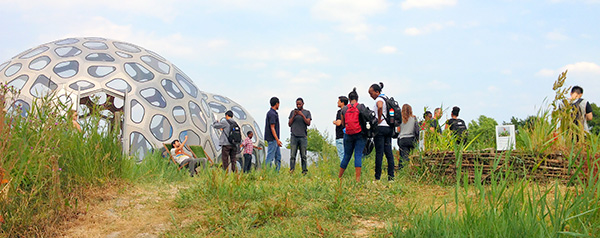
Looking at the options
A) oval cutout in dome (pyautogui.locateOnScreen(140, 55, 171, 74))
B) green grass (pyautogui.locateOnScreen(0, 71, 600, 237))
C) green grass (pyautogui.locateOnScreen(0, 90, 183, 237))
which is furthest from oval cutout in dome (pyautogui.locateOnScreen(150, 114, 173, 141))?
green grass (pyautogui.locateOnScreen(0, 71, 600, 237))

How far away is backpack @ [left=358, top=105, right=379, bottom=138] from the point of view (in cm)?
646

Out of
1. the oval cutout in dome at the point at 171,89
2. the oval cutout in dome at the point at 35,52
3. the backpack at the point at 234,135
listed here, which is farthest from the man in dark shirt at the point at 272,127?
the oval cutout in dome at the point at 35,52

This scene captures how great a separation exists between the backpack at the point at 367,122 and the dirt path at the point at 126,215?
262 centimetres

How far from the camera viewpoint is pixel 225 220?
4.29 metres

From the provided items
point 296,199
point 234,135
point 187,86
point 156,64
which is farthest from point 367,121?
point 156,64

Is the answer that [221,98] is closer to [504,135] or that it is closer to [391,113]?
[391,113]

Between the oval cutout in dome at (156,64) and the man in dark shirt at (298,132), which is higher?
the oval cutout in dome at (156,64)

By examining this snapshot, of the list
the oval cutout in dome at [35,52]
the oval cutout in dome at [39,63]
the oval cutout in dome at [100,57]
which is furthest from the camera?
the oval cutout in dome at [35,52]

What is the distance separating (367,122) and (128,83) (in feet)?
30.6

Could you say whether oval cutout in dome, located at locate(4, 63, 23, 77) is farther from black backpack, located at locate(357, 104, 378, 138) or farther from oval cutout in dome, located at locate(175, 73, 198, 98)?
black backpack, located at locate(357, 104, 378, 138)

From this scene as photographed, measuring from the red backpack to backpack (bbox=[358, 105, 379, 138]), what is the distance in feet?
0.18

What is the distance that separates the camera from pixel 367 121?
6480mm

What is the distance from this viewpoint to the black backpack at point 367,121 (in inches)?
255

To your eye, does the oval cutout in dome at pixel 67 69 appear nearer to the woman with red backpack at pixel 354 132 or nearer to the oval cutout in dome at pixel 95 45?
the oval cutout in dome at pixel 95 45
